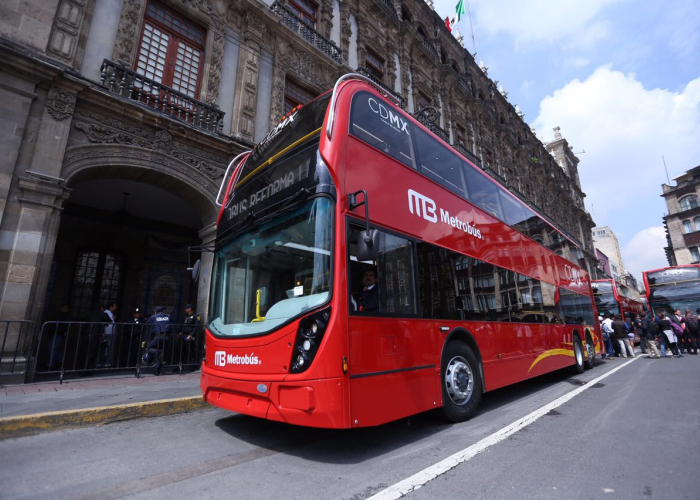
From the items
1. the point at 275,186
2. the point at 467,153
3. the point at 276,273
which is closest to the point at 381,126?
the point at 275,186

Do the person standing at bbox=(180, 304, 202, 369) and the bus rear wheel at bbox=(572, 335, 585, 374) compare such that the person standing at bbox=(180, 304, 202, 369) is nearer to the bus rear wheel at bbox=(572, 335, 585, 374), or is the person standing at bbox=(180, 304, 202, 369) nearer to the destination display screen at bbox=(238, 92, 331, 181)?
the destination display screen at bbox=(238, 92, 331, 181)

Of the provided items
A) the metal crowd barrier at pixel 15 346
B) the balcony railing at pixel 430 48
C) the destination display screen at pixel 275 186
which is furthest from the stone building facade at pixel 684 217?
the metal crowd barrier at pixel 15 346

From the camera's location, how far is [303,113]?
14.3ft

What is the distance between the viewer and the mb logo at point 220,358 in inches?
151

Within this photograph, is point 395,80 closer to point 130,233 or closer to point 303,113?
point 130,233

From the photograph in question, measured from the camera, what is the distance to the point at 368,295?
3.54 m

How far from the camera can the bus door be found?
3242 mm

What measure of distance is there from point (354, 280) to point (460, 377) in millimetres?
2272

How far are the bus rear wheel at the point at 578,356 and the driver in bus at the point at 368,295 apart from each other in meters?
8.15

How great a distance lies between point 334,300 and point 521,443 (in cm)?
238

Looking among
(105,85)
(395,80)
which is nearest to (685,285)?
(395,80)

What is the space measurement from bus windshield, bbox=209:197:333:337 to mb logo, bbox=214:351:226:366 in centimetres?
22

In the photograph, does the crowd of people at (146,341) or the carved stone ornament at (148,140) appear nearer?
the crowd of people at (146,341)

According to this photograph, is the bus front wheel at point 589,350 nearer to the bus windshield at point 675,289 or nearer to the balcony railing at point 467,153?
the bus windshield at point 675,289
